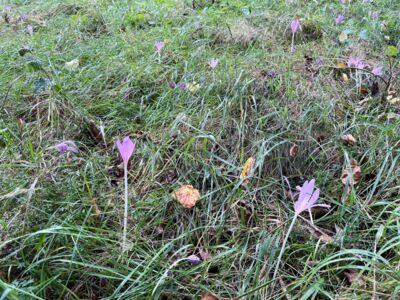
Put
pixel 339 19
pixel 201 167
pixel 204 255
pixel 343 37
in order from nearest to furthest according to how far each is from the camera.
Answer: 1. pixel 204 255
2. pixel 201 167
3. pixel 343 37
4. pixel 339 19

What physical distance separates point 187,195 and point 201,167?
7.4 inches

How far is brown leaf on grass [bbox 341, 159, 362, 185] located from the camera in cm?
145

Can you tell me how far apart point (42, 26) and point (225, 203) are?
269cm

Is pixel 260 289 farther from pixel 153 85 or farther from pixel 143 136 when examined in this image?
pixel 153 85

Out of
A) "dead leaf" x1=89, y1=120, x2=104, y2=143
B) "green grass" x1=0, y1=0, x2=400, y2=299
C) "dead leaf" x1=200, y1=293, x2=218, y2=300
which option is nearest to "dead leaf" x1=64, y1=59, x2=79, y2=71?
"green grass" x1=0, y1=0, x2=400, y2=299

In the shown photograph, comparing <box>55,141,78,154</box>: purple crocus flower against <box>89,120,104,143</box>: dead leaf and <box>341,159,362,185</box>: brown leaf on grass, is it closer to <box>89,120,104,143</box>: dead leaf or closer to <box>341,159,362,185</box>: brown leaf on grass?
A: <box>89,120,104,143</box>: dead leaf

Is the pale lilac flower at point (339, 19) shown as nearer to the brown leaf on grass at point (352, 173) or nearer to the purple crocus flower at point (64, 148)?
the brown leaf on grass at point (352, 173)

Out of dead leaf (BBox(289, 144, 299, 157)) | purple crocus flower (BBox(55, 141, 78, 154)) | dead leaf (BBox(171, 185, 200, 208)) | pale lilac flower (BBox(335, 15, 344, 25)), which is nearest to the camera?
dead leaf (BBox(171, 185, 200, 208))

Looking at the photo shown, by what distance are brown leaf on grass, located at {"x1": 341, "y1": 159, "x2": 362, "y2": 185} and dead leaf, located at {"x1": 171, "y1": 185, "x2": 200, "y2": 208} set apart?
0.57 metres

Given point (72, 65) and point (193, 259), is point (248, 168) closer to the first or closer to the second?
point (193, 259)

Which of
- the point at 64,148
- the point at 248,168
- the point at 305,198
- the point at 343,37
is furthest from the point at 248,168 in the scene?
the point at 343,37

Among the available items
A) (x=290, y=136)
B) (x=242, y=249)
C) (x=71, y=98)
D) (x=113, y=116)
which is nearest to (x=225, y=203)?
(x=242, y=249)

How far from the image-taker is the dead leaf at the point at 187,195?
1.36 m

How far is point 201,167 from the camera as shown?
1.54m
